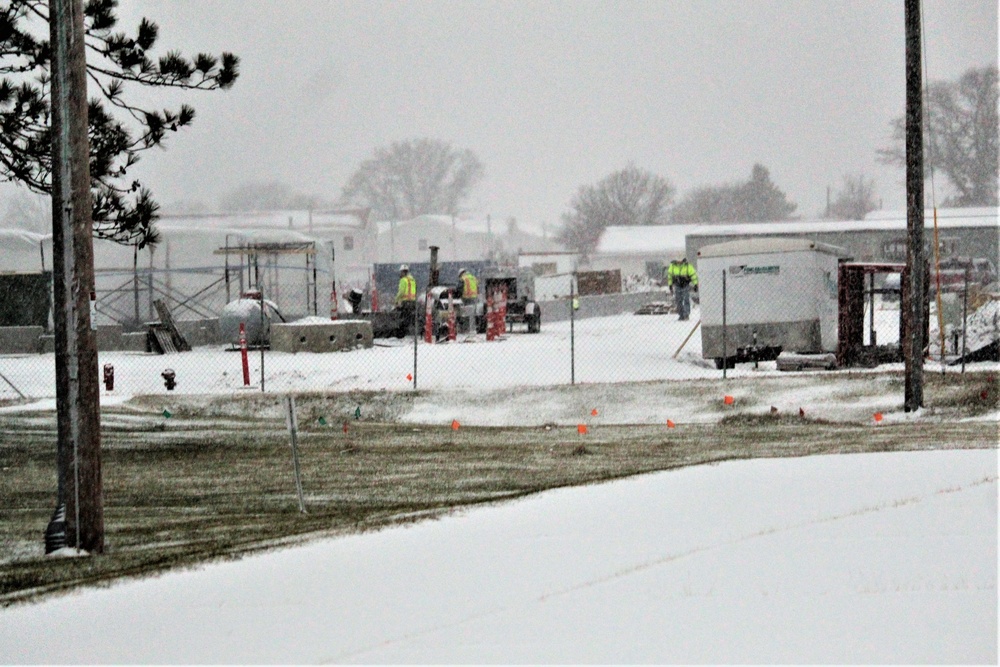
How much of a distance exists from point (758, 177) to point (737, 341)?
358 ft

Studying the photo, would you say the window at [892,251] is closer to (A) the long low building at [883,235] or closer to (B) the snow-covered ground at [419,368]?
(A) the long low building at [883,235]

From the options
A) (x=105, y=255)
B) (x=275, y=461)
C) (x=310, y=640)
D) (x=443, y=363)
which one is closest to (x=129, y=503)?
(x=275, y=461)

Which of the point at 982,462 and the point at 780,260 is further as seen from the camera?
the point at 780,260

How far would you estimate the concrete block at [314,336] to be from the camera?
32250mm

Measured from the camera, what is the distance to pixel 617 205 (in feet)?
419

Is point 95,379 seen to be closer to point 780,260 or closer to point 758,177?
point 780,260

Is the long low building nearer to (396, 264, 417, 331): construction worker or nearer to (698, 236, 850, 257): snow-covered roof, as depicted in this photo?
(396, 264, 417, 331): construction worker

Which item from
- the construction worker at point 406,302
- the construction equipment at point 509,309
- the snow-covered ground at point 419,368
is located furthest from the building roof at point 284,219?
the snow-covered ground at point 419,368

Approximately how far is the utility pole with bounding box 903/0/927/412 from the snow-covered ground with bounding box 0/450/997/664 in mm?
8248

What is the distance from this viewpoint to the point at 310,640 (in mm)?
7363

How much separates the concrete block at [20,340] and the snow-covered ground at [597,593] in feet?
88.9

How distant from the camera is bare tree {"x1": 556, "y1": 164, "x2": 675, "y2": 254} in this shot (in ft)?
415

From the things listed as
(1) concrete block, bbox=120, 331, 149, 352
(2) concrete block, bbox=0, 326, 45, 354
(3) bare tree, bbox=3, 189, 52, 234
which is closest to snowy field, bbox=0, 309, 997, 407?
(1) concrete block, bbox=120, 331, 149, 352

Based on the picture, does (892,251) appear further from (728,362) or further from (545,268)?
(728,362)
